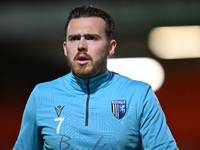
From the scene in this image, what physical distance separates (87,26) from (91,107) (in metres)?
0.38

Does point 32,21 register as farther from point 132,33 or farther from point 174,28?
point 174,28

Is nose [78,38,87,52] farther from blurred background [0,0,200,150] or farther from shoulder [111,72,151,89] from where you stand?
blurred background [0,0,200,150]

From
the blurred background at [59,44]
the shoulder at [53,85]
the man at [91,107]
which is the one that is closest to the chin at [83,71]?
the man at [91,107]

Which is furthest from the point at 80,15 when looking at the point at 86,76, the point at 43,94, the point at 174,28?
the point at 174,28

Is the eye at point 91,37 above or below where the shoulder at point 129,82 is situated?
above

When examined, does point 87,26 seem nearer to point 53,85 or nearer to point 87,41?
point 87,41

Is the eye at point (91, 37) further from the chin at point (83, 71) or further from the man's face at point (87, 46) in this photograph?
the chin at point (83, 71)

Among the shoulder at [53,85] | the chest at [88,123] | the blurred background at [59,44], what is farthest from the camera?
the blurred background at [59,44]

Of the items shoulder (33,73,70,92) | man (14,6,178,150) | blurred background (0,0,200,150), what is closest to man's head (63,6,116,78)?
man (14,6,178,150)

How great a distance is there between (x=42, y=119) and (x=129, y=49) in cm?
275

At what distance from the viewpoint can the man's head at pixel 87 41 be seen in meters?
1.44

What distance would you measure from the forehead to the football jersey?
21 centimetres

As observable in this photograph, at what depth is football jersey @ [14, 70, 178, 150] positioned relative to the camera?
133 centimetres

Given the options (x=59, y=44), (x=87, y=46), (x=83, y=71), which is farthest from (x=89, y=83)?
(x=59, y=44)
